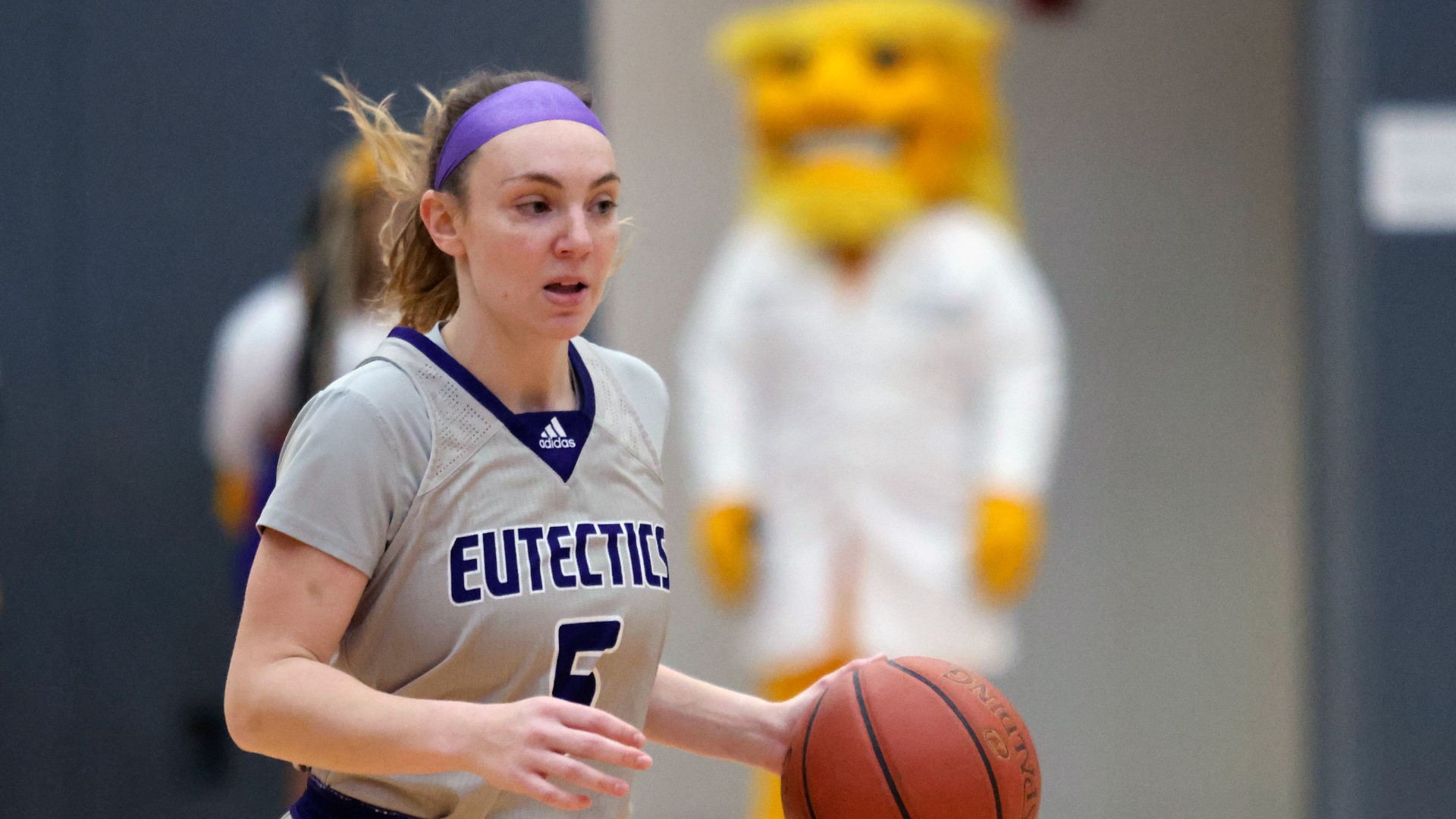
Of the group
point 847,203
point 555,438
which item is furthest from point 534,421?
point 847,203

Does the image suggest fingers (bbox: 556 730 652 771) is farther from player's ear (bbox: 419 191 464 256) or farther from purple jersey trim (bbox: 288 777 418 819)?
player's ear (bbox: 419 191 464 256)

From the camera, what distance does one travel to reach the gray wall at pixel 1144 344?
5426mm

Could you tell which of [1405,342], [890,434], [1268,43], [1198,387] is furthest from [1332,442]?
[1268,43]

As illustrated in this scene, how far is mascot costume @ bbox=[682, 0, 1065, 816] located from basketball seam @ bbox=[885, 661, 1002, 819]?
233 cm

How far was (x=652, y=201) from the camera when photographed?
212 inches

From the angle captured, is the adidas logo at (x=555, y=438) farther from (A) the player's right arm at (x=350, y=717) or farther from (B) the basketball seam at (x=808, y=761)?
(B) the basketball seam at (x=808, y=761)

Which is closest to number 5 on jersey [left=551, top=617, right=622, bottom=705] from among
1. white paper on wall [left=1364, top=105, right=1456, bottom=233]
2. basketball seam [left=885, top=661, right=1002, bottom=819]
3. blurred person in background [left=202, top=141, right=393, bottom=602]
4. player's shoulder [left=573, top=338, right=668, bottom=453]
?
player's shoulder [left=573, top=338, right=668, bottom=453]

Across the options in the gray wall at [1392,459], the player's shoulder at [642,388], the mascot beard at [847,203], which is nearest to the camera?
the player's shoulder at [642,388]

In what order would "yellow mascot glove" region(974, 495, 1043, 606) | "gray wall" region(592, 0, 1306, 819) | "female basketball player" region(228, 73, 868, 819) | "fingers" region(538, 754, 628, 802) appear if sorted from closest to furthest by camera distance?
"fingers" region(538, 754, 628, 802) < "female basketball player" region(228, 73, 868, 819) < "yellow mascot glove" region(974, 495, 1043, 606) < "gray wall" region(592, 0, 1306, 819)

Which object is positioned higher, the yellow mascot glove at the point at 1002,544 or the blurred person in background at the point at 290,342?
the blurred person in background at the point at 290,342

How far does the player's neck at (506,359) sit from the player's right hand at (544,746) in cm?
38

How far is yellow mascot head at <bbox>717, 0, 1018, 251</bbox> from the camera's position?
4258 mm

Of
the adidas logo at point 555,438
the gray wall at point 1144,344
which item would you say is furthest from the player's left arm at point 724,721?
the gray wall at point 1144,344

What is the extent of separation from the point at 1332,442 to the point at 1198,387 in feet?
4.69
